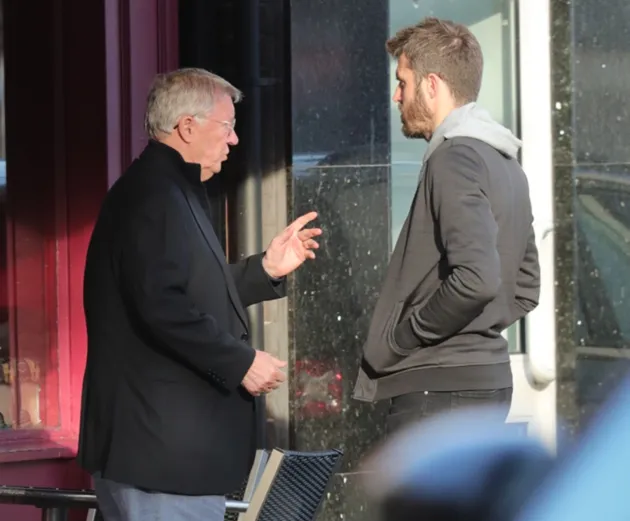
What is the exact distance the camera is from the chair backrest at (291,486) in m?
3.75

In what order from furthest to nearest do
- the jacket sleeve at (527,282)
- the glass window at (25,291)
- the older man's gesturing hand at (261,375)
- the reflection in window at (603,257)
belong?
1. the reflection in window at (603,257)
2. the glass window at (25,291)
3. the jacket sleeve at (527,282)
4. the older man's gesturing hand at (261,375)

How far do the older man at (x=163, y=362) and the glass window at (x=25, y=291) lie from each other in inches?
68.6

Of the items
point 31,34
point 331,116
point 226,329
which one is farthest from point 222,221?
point 226,329

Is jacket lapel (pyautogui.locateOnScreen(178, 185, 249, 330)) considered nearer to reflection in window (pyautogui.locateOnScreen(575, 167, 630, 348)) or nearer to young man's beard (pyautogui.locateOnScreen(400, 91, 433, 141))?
young man's beard (pyautogui.locateOnScreen(400, 91, 433, 141))

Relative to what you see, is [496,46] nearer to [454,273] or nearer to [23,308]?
[23,308]

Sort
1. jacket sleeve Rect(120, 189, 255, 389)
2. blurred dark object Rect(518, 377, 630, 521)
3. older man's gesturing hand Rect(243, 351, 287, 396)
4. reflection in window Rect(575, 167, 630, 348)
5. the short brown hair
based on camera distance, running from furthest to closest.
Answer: reflection in window Rect(575, 167, 630, 348), blurred dark object Rect(518, 377, 630, 521), the short brown hair, older man's gesturing hand Rect(243, 351, 287, 396), jacket sleeve Rect(120, 189, 255, 389)

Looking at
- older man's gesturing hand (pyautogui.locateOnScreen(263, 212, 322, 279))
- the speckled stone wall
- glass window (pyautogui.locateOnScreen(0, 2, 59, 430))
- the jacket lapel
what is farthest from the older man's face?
the speckled stone wall

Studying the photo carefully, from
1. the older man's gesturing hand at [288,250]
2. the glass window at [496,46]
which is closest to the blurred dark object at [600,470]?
the glass window at [496,46]

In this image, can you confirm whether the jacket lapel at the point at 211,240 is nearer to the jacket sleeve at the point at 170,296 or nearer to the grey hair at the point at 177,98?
the jacket sleeve at the point at 170,296

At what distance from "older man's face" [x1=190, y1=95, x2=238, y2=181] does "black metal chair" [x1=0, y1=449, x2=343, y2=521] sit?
0.82m

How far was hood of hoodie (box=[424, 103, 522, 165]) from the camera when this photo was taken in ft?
13.1

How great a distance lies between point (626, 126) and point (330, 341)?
193 centimetres

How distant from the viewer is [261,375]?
380 cm

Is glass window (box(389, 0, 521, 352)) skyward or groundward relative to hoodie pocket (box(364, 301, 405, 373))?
skyward
